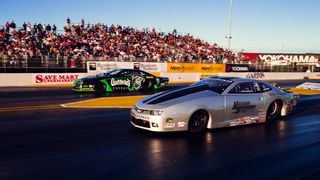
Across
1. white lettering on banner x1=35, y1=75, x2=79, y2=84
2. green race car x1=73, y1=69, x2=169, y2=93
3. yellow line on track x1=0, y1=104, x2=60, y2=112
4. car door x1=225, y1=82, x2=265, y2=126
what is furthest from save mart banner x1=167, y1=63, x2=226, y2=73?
car door x1=225, y1=82, x2=265, y2=126

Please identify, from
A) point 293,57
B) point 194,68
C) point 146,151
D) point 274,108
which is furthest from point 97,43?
point 293,57

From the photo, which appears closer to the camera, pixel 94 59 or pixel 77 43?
pixel 94 59

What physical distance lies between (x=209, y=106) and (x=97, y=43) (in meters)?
20.8

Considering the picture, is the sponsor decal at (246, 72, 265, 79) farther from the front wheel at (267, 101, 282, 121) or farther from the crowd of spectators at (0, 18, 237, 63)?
the front wheel at (267, 101, 282, 121)

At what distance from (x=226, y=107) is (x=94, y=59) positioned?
56.8 ft

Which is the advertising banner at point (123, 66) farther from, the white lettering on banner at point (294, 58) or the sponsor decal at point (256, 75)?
the white lettering on banner at point (294, 58)

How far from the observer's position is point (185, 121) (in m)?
6.63

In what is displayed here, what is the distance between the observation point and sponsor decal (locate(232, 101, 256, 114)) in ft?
24.3

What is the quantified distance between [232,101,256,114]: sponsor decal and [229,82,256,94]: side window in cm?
29

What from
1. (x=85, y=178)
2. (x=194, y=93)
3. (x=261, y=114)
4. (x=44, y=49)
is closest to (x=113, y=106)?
(x=194, y=93)

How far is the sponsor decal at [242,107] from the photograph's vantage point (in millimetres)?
7406

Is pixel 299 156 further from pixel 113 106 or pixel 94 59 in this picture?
pixel 94 59

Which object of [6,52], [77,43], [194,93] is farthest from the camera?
[77,43]

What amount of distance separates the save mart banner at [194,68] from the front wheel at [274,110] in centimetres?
1870
